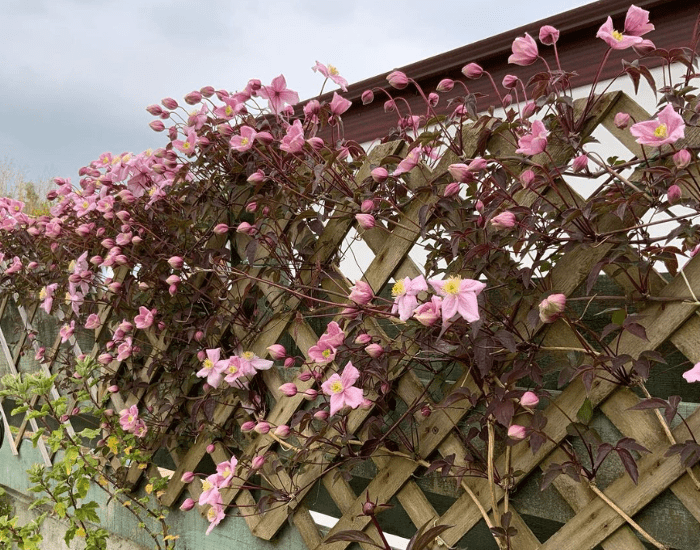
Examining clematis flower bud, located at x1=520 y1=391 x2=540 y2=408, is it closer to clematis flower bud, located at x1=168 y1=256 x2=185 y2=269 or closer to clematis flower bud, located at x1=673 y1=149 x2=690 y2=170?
clematis flower bud, located at x1=673 y1=149 x2=690 y2=170

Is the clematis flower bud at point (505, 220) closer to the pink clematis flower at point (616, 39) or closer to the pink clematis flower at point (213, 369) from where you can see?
the pink clematis flower at point (616, 39)

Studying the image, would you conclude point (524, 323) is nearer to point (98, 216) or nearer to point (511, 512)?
point (511, 512)

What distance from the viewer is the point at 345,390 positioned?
4.27 ft

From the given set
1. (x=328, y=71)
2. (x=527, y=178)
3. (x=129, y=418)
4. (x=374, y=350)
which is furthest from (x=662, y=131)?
(x=129, y=418)

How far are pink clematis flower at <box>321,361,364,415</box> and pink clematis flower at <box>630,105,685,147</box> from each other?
0.67 metres

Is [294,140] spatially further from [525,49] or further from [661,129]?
[661,129]

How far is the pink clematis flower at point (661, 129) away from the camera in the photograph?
3.29 ft

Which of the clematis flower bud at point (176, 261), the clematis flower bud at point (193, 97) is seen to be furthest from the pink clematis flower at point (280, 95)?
the clematis flower bud at point (176, 261)

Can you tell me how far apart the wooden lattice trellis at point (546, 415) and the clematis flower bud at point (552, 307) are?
158 millimetres

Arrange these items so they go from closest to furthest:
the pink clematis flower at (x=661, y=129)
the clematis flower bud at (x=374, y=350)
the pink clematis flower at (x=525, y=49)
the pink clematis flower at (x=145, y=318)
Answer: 1. the pink clematis flower at (x=661, y=129)
2. the pink clematis flower at (x=525, y=49)
3. the clematis flower bud at (x=374, y=350)
4. the pink clematis flower at (x=145, y=318)

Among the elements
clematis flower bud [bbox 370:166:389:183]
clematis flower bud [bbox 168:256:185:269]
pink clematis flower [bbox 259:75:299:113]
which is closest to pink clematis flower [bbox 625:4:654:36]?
clematis flower bud [bbox 370:166:389:183]

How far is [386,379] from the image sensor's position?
1402 mm

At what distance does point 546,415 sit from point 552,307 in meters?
0.30

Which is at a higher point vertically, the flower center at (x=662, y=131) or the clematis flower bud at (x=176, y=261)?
the clematis flower bud at (x=176, y=261)
